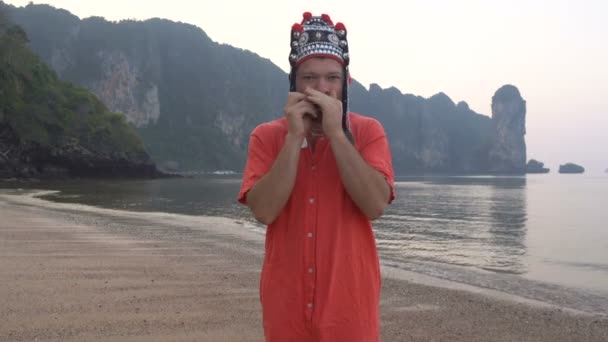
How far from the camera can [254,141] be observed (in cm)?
202

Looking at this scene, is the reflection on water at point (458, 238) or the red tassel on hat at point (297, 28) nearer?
the red tassel on hat at point (297, 28)

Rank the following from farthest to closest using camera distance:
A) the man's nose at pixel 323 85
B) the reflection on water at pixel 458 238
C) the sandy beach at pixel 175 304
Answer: the reflection on water at pixel 458 238 < the sandy beach at pixel 175 304 < the man's nose at pixel 323 85

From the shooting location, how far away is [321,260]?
6.12ft

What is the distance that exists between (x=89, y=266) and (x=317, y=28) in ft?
25.1

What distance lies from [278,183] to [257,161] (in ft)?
0.67

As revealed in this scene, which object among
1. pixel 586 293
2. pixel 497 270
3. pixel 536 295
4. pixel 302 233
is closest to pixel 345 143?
pixel 302 233

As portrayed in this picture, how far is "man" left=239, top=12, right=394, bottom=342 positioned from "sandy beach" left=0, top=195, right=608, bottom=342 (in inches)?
139

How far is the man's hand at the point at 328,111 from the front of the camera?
1763mm

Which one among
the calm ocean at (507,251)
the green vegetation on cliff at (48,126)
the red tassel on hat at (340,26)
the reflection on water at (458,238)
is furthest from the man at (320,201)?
the green vegetation on cliff at (48,126)

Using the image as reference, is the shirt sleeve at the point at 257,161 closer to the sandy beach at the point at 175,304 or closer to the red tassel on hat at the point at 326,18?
the red tassel on hat at the point at 326,18

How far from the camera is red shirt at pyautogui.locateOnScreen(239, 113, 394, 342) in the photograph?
73.0 inches

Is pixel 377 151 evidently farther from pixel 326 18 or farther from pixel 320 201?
pixel 326 18

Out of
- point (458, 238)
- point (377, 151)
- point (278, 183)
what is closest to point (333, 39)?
point (377, 151)

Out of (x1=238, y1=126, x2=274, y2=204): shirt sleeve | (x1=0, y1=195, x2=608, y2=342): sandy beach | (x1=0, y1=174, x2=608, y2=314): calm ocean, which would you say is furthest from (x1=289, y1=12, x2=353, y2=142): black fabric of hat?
(x1=0, y1=174, x2=608, y2=314): calm ocean
